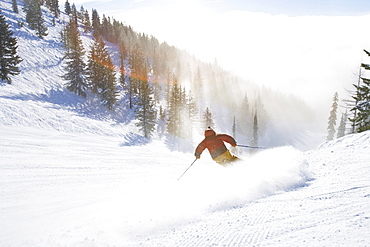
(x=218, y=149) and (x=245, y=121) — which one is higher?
(x=218, y=149)

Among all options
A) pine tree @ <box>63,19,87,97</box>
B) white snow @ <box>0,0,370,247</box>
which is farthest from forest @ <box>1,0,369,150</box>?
white snow @ <box>0,0,370,247</box>

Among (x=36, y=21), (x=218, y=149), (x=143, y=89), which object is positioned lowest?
(x=218, y=149)

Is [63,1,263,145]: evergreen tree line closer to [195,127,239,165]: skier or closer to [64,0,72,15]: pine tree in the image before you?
[64,0,72,15]: pine tree

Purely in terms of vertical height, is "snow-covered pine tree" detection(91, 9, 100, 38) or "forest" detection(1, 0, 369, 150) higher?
"snow-covered pine tree" detection(91, 9, 100, 38)

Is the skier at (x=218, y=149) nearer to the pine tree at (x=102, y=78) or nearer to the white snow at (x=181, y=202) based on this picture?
the white snow at (x=181, y=202)

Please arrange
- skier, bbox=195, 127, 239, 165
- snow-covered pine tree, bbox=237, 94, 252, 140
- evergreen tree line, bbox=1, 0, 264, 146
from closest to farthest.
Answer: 1. skier, bbox=195, 127, 239, 165
2. evergreen tree line, bbox=1, 0, 264, 146
3. snow-covered pine tree, bbox=237, 94, 252, 140

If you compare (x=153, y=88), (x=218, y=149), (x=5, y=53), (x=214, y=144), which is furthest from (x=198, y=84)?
(x=218, y=149)

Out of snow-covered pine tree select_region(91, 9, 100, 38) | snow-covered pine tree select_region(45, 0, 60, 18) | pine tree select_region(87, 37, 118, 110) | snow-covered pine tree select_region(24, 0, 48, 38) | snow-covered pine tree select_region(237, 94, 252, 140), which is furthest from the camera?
snow-covered pine tree select_region(91, 9, 100, 38)

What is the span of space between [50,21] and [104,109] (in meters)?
41.5

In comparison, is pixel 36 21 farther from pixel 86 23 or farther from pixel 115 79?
pixel 86 23

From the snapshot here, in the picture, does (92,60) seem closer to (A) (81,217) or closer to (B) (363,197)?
(A) (81,217)

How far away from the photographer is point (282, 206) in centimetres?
432

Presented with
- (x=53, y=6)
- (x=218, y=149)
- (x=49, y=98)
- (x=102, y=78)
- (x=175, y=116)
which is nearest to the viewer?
(x=218, y=149)

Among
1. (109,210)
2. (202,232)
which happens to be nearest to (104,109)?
(109,210)
